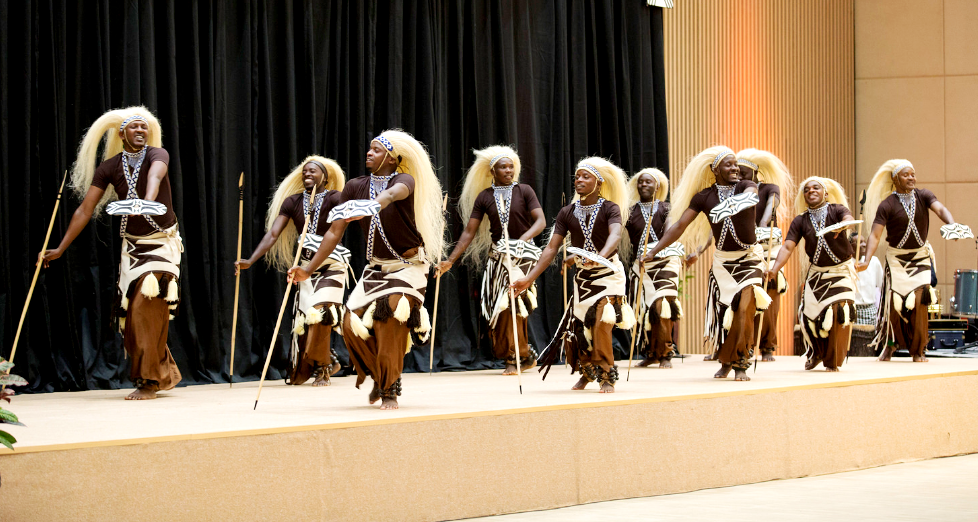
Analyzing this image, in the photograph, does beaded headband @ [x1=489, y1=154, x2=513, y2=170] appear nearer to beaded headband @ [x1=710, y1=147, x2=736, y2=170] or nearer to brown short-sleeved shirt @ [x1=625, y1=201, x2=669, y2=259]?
brown short-sleeved shirt @ [x1=625, y1=201, x2=669, y2=259]

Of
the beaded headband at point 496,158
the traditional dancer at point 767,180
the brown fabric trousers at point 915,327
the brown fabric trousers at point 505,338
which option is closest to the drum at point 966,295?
the brown fabric trousers at point 915,327

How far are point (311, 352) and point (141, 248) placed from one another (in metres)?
1.43

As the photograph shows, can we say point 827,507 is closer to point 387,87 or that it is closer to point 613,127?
point 387,87

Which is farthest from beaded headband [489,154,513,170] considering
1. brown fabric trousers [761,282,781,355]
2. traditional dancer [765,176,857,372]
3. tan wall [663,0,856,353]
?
tan wall [663,0,856,353]

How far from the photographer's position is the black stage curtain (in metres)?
6.50

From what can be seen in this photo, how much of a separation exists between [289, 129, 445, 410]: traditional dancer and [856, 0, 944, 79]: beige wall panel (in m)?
10.3

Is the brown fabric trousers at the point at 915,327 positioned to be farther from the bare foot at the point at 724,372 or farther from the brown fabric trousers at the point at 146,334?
the brown fabric trousers at the point at 146,334

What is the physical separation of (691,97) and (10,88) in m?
6.99

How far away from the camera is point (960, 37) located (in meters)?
13.2

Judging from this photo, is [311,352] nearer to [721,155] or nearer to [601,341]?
[601,341]

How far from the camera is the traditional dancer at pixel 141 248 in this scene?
→ 5645 millimetres

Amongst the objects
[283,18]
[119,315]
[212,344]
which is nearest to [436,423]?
[119,315]

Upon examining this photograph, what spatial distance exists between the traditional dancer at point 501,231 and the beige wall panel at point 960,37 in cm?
799

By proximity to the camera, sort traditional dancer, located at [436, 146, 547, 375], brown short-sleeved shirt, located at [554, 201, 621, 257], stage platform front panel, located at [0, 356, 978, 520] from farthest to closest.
Answer: traditional dancer, located at [436, 146, 547, 375] < brown short-sleeved shirt, located at [554, 201, 621, 257] < stage platform front panel, located at [0, 356, 978, 520]
